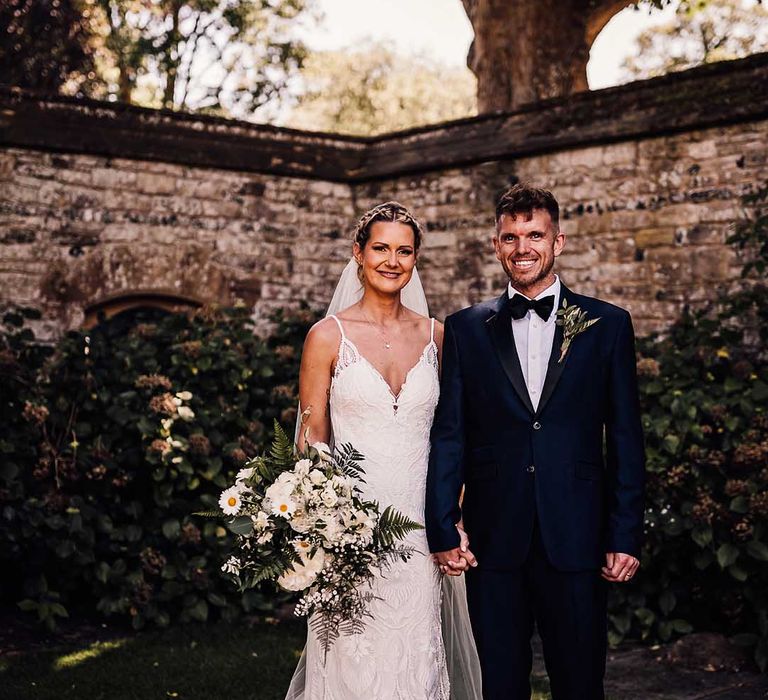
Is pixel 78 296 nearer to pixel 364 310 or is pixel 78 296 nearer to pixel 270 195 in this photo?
pixel 270 195

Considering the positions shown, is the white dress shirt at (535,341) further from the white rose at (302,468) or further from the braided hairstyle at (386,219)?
the white rose at (302,468)

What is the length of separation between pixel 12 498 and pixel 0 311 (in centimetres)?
268

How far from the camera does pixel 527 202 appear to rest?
3.20 m

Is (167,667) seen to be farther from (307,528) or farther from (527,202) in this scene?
(527,202)

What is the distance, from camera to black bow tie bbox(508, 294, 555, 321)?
10.7 ft

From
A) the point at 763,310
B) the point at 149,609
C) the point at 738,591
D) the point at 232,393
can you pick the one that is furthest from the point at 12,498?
the point at 763,310

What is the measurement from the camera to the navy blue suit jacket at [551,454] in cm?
311

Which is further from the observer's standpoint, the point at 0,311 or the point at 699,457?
the point at 0,311

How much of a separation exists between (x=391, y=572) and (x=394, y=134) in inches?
249

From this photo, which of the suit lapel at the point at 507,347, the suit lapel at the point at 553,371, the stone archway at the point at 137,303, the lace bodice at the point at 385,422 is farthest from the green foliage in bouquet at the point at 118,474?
the suit lapel at the point at 553,371

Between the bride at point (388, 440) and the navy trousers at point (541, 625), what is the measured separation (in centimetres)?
35

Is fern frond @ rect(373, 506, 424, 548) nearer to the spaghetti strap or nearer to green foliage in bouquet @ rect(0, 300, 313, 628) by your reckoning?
the spaghetti strap

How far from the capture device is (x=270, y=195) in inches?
348

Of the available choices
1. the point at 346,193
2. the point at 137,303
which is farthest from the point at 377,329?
the point at 346,193
